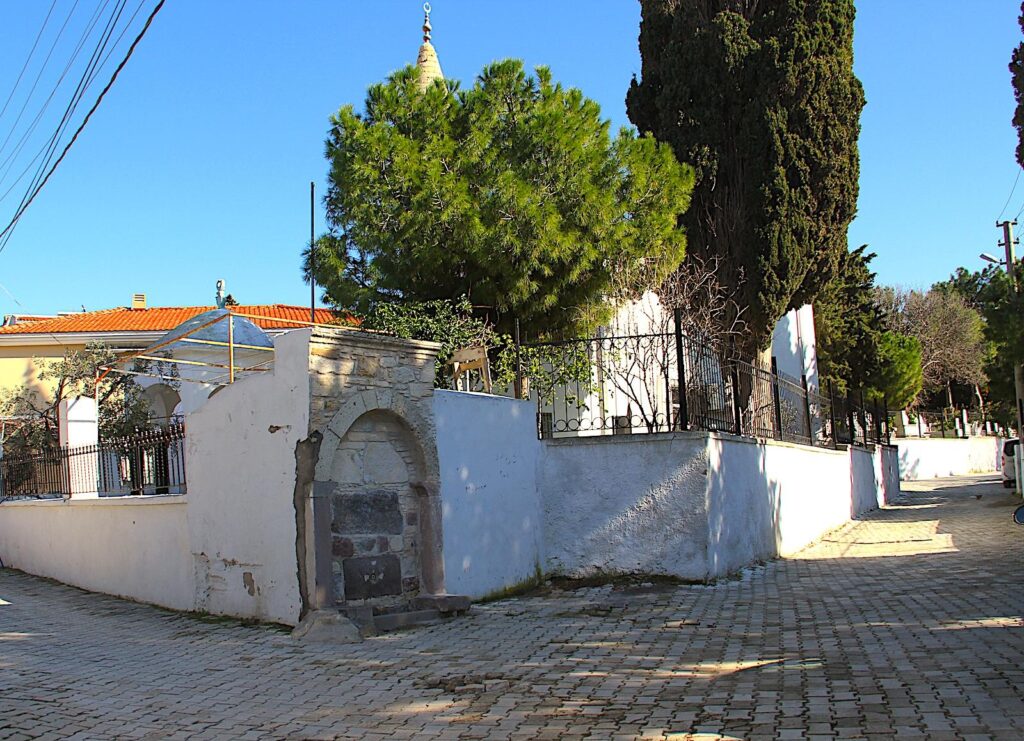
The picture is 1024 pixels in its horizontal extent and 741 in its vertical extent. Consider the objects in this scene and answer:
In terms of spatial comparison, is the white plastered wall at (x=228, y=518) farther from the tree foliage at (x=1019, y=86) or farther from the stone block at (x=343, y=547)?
the tree foliage at (x=1019, y=86)

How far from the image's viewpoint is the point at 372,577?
337 inches

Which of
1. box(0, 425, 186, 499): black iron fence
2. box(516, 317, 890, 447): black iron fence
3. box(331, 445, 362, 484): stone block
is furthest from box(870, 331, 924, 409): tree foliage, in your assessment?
box(331, 445, 362, 484): stone block

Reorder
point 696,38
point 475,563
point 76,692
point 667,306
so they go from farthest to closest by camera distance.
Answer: point 696,38, point 667,306, point 475,563, point 76,692

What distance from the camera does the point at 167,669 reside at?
695 centimetres

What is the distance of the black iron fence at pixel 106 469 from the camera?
10055 millimetres

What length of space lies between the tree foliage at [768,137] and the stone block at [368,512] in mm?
13446

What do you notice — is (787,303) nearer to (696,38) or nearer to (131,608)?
(696,38)

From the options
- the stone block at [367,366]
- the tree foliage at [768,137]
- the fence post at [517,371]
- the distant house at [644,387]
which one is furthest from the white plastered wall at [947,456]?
the stone block at [367,366]

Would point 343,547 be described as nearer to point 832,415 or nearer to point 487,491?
point 487,491

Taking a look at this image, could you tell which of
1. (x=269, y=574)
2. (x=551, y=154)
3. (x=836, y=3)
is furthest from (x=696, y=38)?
(x=269, y=574)

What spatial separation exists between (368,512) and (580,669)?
9.91 feet

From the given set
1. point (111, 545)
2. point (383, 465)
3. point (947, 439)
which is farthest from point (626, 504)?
point (947, 439)

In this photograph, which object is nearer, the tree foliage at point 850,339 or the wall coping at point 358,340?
the wall coping at point 358,340

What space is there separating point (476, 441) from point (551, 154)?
599cm
